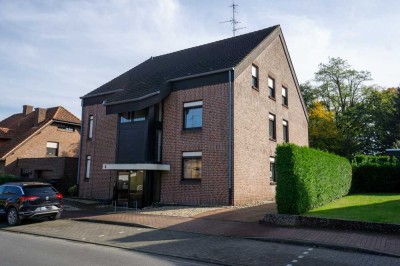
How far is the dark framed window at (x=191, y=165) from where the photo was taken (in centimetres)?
1884

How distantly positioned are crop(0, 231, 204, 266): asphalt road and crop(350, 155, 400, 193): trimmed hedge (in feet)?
68.5

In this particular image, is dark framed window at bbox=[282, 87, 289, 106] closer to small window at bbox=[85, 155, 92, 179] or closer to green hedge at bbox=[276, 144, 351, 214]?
green hedge at bbox=[276, 144, 351, 214]

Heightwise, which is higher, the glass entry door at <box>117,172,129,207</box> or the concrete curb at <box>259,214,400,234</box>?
the glass entry door at <box>117,172,129,207</box>

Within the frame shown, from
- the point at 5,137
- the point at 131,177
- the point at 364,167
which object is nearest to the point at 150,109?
the point at 131,177

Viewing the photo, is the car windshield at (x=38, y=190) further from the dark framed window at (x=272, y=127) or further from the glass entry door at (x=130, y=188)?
the dark framed window at (x=272, y=127)

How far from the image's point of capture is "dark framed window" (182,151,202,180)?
18.8 m

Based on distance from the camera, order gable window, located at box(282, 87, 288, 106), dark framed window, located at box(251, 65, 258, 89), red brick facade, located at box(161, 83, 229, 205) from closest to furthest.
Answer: red brick facade, located at box(161, 83, 229, 205)
dark framed window, located at box(251, 65, 258, 89)
gable window, located at box(282, 87, 288, 106)

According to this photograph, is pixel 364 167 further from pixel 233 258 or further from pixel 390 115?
pixel 233 258

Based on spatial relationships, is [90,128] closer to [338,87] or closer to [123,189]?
[123,189]

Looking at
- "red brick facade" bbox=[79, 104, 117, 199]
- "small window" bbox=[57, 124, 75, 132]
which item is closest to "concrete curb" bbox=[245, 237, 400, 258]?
"red brick facade" bbox=[79, 104, 117, 199]

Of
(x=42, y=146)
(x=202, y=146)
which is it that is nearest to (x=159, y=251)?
(x=202, y=146)

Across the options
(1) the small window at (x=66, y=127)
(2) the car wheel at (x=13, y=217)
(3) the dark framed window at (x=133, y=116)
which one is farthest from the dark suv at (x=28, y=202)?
(1) the small window at (x=66, y=127)

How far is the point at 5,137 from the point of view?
33188 mm

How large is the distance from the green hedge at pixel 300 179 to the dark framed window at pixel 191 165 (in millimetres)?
6269
